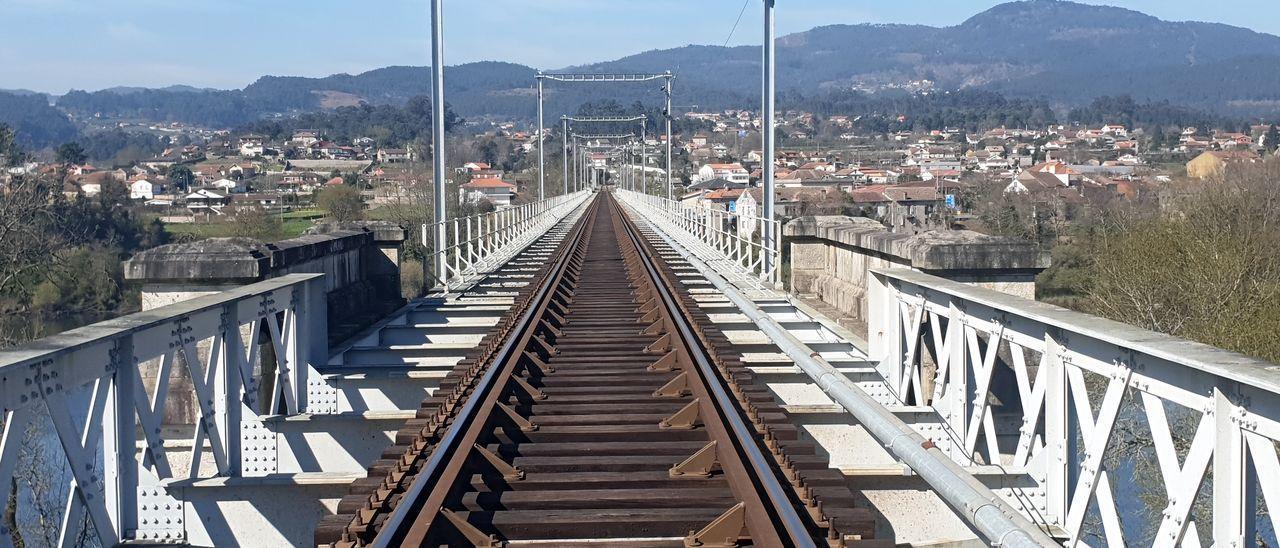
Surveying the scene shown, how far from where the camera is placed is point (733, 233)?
27547 millimetres

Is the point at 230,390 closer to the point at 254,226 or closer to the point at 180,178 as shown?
the point at 254,226

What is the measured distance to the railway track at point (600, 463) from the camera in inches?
201

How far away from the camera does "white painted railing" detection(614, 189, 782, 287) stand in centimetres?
1978

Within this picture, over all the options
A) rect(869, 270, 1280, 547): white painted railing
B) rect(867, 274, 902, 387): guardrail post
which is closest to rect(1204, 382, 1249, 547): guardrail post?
rect(869, 270, 1280, 547): white painted railing

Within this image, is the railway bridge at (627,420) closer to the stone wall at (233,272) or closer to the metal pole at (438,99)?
the stone wall at (233,272)

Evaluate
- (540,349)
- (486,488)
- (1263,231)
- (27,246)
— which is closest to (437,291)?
(540,349)

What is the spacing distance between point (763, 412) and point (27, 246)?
24943mm

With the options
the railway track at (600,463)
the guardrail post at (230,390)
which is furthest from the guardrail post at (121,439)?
the guardrail post at (230,390)

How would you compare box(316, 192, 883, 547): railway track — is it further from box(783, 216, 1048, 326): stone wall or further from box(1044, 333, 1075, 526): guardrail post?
box(783, 216, 1048, 326): stone wall

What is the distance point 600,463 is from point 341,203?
77.1 meters

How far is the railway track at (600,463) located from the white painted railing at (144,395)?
42.4 inches

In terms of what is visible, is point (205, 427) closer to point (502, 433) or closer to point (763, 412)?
point (502, 433)

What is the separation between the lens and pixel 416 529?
4938 mm

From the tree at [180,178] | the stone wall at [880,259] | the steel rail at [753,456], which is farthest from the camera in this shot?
the tree at [180,178]
